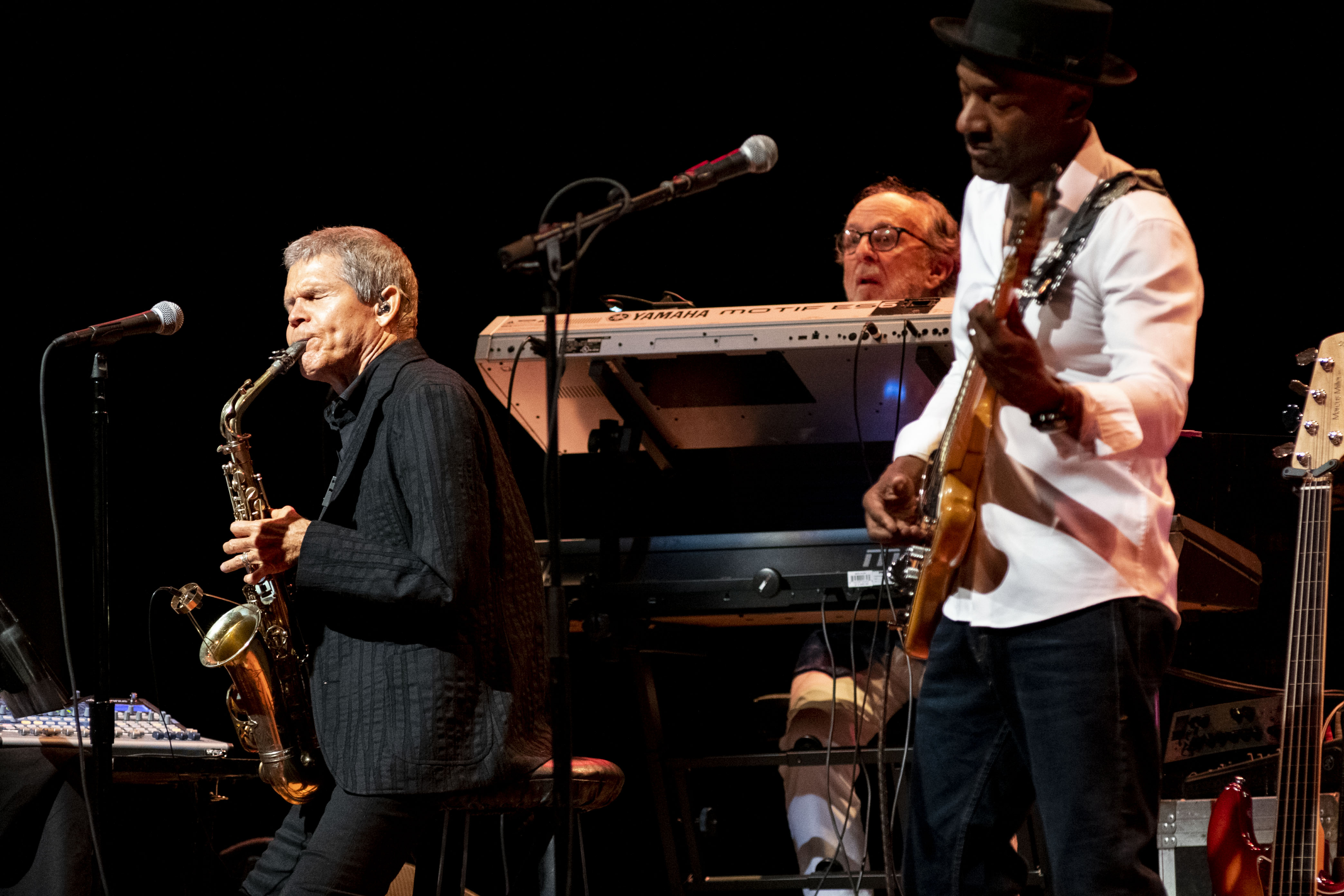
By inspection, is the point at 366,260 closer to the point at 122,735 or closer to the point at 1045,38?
the point at 122,735

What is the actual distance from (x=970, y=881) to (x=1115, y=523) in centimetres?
56

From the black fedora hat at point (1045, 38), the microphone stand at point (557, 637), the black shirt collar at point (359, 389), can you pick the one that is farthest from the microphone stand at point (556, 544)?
the black shirt collar at point (359, 389)

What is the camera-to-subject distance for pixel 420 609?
8.54 ft

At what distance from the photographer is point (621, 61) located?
512 cm

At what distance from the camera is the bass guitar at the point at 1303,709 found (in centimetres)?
287

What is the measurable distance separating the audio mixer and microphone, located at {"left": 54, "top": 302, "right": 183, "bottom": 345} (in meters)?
0.90

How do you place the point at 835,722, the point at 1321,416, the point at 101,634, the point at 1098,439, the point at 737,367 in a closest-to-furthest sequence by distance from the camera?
the point at 1098,439 < the point at 101,634 < the point at 1321,416 < the point at 737,367 < the point at 835,722

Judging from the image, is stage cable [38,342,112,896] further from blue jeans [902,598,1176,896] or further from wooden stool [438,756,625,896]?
blue jeans [902,598,1176,896]

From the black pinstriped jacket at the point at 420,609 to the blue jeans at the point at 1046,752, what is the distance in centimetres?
102

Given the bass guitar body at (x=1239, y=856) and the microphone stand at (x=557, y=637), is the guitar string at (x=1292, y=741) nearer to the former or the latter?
the bass guitar body at (x=1239, y=856)

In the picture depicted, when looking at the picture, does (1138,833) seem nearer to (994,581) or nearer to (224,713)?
(994,581)

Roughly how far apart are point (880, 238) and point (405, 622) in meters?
2.31

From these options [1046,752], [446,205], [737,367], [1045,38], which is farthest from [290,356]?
[446,205]

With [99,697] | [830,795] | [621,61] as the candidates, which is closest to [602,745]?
[830,795]
